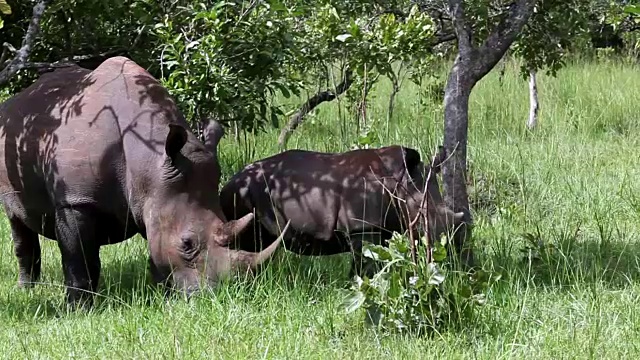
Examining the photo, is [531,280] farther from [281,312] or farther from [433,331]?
[281,312]

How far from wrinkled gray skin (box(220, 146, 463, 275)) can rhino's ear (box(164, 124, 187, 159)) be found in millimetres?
615

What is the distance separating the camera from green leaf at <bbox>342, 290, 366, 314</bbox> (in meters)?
4.55

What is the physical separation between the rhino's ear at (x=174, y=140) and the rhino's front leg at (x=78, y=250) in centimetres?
60

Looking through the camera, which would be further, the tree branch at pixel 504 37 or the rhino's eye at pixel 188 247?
the tree branch at pixel 504 37

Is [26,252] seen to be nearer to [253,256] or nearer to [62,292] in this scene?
[62,292]

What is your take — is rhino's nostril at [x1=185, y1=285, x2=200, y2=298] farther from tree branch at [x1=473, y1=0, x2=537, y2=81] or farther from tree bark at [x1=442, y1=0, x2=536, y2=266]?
tree branch at [x1=473, y1=0, x2=537, y2=81]

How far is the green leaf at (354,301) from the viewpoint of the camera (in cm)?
455

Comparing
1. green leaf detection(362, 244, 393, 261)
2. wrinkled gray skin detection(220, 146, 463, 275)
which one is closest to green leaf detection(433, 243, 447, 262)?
green leaf detection(362, 244, 393, 261)

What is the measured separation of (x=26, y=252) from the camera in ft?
22.1

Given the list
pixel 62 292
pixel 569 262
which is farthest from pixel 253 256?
pixel 569 262

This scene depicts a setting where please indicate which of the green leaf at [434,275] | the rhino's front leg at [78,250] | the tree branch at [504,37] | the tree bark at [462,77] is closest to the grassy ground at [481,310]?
the rhino's front leg at [78,250]

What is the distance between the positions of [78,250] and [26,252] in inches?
42.9

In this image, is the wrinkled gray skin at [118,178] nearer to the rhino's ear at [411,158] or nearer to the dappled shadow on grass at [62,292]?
the dappled shadow on grass at [62,292]

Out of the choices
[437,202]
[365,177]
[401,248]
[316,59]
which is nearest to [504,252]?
[437,202]
